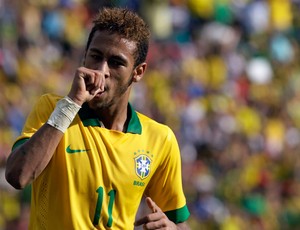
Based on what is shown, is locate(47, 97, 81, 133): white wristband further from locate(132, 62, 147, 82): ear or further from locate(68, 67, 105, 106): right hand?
locate(132, 62, 147, 82): ear

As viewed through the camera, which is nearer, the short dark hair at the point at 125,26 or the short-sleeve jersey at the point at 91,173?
the short-sleeve jersey at the point at 91,173

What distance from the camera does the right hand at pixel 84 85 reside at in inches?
190

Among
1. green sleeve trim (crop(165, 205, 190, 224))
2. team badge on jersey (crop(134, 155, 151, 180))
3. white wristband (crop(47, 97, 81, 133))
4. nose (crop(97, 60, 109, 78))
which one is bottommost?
green sleeve trim (crop(165, 205, 190, 224))

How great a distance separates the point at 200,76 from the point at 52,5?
2827 millimetres

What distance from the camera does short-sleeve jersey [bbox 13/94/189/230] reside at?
508 centimetres

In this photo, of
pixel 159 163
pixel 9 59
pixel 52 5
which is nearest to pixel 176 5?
pixel 52 5

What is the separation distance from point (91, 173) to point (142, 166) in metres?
0.36

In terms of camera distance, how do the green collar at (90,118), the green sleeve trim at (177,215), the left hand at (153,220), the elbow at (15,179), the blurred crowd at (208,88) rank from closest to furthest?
the elbow at (15,179) < the left hand at (153,220) < the green collar at (90,118) < the green sleeve trim at (177,215) < the blurred crowd at (208,88)

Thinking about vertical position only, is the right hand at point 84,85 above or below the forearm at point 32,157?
above

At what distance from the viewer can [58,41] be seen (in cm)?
→ 1473

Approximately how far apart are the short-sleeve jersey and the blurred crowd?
6.55 meters

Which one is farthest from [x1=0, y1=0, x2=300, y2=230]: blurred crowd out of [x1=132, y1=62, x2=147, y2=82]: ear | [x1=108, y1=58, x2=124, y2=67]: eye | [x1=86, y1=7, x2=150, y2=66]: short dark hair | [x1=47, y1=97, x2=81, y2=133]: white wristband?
[x1=47, y1=97, x2=81, y2=133]: white wristband

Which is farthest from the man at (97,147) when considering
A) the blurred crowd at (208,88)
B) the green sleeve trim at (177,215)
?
the blurred crowd at (208,88)

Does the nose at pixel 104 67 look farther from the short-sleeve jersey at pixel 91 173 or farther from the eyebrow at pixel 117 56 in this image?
the short-sleeve jersey at pixel 91 173
